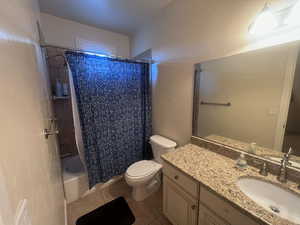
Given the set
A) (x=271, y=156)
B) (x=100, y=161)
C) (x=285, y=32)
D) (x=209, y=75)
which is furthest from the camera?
(x=100, y=161)

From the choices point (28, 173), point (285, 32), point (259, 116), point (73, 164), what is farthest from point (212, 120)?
point (73, 164)

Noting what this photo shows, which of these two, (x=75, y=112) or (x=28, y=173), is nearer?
(x=28, y=173)

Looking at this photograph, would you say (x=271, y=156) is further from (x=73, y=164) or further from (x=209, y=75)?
(x=73, y=164)

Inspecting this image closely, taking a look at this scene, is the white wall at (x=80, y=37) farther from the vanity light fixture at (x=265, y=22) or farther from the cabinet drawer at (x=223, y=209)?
the cabinet drawer at (x=223, y=209)

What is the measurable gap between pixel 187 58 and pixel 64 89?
193 cm

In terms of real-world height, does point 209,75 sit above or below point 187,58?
below

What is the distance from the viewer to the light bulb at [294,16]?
2.57 feet

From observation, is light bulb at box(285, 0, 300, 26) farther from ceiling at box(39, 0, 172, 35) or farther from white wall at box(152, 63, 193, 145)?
ceiling at box(39, 0, 172, 35)

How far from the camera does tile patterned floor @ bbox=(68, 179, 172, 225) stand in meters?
1.42

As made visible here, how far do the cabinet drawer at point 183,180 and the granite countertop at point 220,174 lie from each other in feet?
0.19

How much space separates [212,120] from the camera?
1382 millimetres

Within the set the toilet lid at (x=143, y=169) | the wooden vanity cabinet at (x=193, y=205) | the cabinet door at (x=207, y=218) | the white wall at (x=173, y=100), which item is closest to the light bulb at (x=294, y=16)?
the white wall at (x=173, y=100)

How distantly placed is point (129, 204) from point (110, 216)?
25cm

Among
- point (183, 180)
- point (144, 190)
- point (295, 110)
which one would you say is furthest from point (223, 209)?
point (144, 190)
